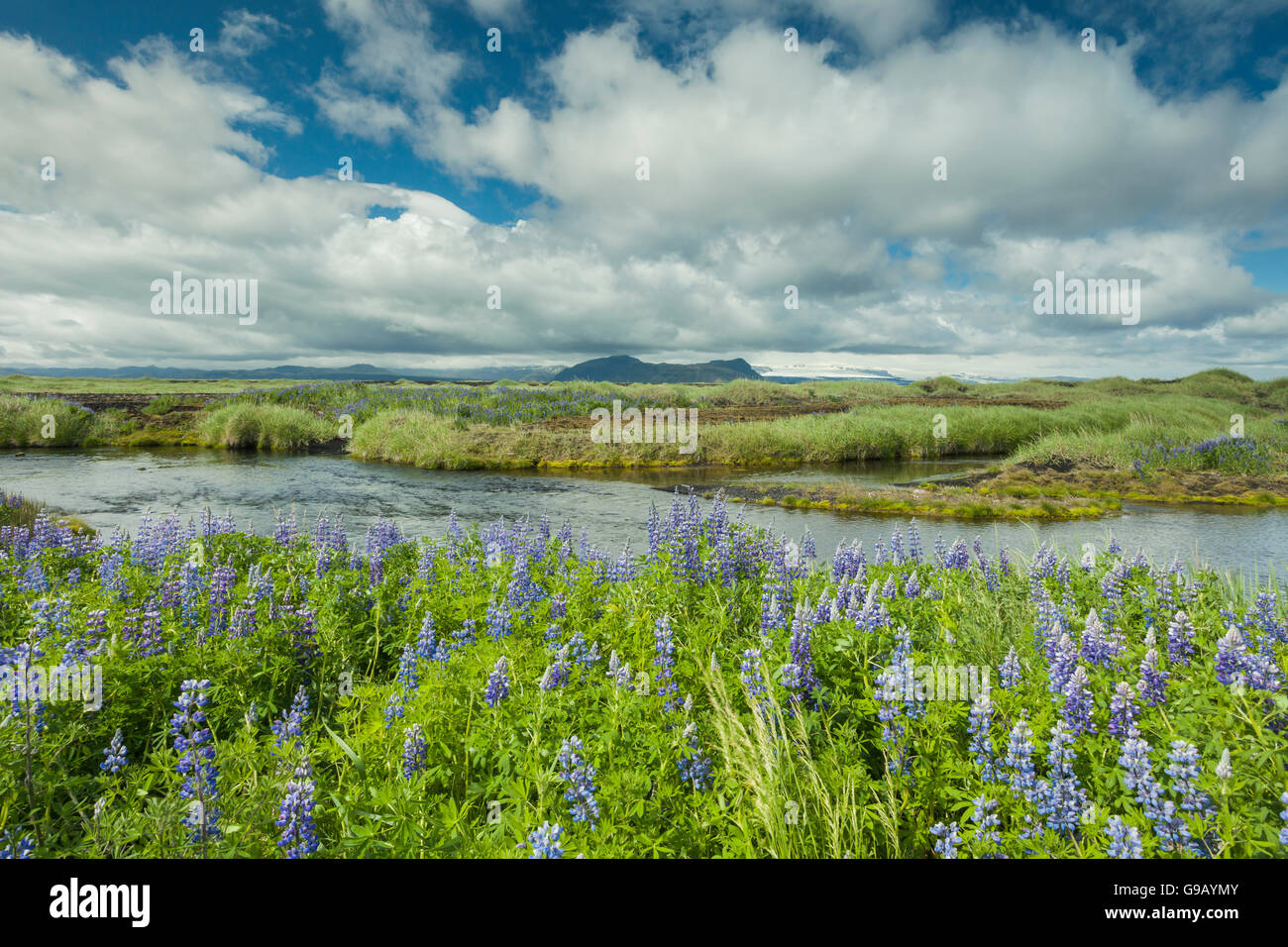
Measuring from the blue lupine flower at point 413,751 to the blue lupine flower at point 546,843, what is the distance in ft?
3.98

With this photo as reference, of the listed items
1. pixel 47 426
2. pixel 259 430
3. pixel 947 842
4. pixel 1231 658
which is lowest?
pixel 947 842

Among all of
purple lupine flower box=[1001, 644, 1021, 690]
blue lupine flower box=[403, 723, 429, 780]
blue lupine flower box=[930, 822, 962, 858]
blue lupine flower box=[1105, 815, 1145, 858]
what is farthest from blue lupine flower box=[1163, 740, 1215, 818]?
blue lupine flower box=[403, 723, 429, 780]

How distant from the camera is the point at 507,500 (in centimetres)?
1764

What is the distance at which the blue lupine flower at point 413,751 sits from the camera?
10.5 feet

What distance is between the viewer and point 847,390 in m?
61.1

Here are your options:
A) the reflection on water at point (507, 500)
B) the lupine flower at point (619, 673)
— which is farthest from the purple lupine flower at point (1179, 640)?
the reflection on water at point (507, 500)

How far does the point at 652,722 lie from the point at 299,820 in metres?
1.70

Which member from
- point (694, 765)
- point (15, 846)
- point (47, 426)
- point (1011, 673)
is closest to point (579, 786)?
point (694, 765)

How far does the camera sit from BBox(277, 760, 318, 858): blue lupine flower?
8.41 feet

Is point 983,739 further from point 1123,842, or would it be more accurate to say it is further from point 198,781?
point 198,781

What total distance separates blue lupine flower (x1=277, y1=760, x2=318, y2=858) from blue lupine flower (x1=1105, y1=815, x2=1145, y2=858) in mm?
3213
